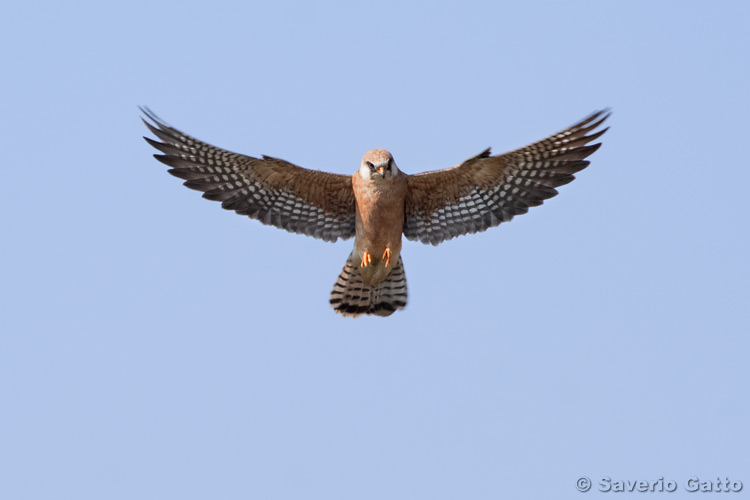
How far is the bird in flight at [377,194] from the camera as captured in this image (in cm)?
1045

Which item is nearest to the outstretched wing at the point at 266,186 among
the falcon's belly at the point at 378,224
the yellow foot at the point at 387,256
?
the falcon's belly at the point at 378,224

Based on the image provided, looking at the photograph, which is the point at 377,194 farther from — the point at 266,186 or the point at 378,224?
the point at 266,186

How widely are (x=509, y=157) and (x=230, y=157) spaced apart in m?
3.45

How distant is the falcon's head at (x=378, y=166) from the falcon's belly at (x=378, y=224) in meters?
0.09

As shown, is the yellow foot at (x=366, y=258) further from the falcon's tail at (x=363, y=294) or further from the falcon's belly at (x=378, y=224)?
the falcon's tail at (x=363, y=294)

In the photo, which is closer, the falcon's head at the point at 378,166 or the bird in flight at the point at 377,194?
the falcon's head at the point at 378,166

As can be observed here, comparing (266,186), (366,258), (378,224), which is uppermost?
(266,186)

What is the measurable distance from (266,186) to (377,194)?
1597 mm

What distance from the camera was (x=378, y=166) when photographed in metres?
10.1

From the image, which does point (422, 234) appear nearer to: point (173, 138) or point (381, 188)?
point (381, 188)

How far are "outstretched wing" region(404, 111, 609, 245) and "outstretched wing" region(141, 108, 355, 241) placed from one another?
920 mm

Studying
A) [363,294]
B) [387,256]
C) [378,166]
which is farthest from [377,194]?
[363,294]

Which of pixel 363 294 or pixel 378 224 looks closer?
pixel 378 224

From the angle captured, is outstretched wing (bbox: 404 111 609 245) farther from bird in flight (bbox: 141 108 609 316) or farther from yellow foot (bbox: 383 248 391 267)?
yellow foot (bbox: 383 248 391 267)
